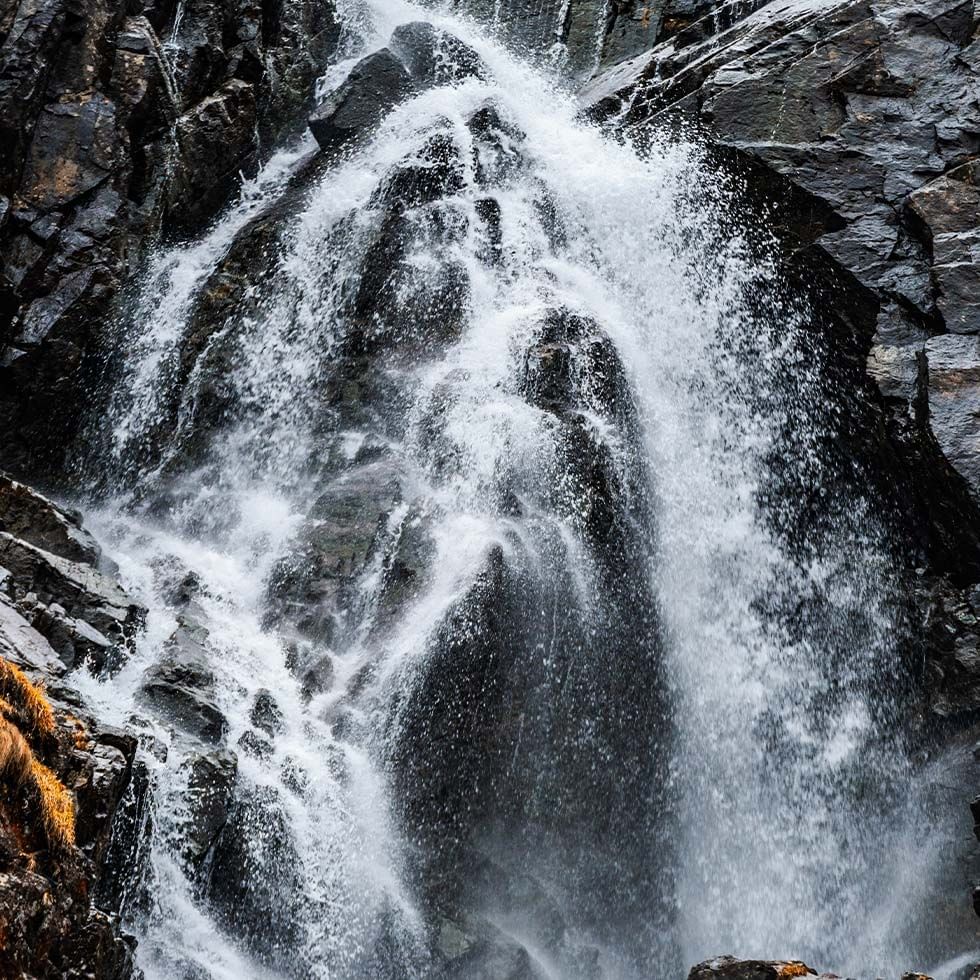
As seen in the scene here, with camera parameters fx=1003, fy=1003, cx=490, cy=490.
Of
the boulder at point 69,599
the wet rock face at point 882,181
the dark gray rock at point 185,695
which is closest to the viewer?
the boulder at point 69,599

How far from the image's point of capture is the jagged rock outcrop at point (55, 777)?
5.82 metres

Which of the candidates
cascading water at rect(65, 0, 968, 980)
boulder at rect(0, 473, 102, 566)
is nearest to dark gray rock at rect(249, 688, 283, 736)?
cascading water at rect(65, 0, 968, 980)

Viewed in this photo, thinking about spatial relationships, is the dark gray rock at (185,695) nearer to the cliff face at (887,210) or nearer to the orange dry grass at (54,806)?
the orange dry grass at (54,806)

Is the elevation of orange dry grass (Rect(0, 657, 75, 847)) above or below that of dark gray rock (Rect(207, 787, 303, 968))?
above

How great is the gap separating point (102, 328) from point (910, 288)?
1243 centimetres

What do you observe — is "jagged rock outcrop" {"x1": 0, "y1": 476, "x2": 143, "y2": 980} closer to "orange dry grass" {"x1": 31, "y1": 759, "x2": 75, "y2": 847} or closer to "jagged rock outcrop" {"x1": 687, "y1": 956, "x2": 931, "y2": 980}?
"orange dry grass" {"x1": 31, "y1": 759, "x2": 75, "y2": 847}

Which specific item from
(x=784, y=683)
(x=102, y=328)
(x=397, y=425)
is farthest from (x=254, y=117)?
(x=784, y=683)

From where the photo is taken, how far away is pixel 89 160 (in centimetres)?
1678

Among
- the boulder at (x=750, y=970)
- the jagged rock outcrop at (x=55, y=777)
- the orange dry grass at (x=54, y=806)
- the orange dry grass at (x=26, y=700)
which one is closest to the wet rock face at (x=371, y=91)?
the jagged rock outcrop at (x=55, y=777)

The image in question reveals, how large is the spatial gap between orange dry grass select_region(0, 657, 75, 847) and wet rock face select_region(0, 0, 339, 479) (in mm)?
9631

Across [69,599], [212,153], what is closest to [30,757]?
[69,599]

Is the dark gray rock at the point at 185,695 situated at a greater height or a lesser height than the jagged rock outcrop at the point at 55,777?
lesser

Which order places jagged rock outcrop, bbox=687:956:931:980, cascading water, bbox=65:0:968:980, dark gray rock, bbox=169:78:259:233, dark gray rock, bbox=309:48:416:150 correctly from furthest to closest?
dark gray rock, bbox=309:48:416:150 → dark gray rock, bbox=169:78:259:233 → cascading water, bbox=65:0:968:980 → jagged rock outcrop, bbox=687:956:931:980

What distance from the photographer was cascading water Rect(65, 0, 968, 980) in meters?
10.6
